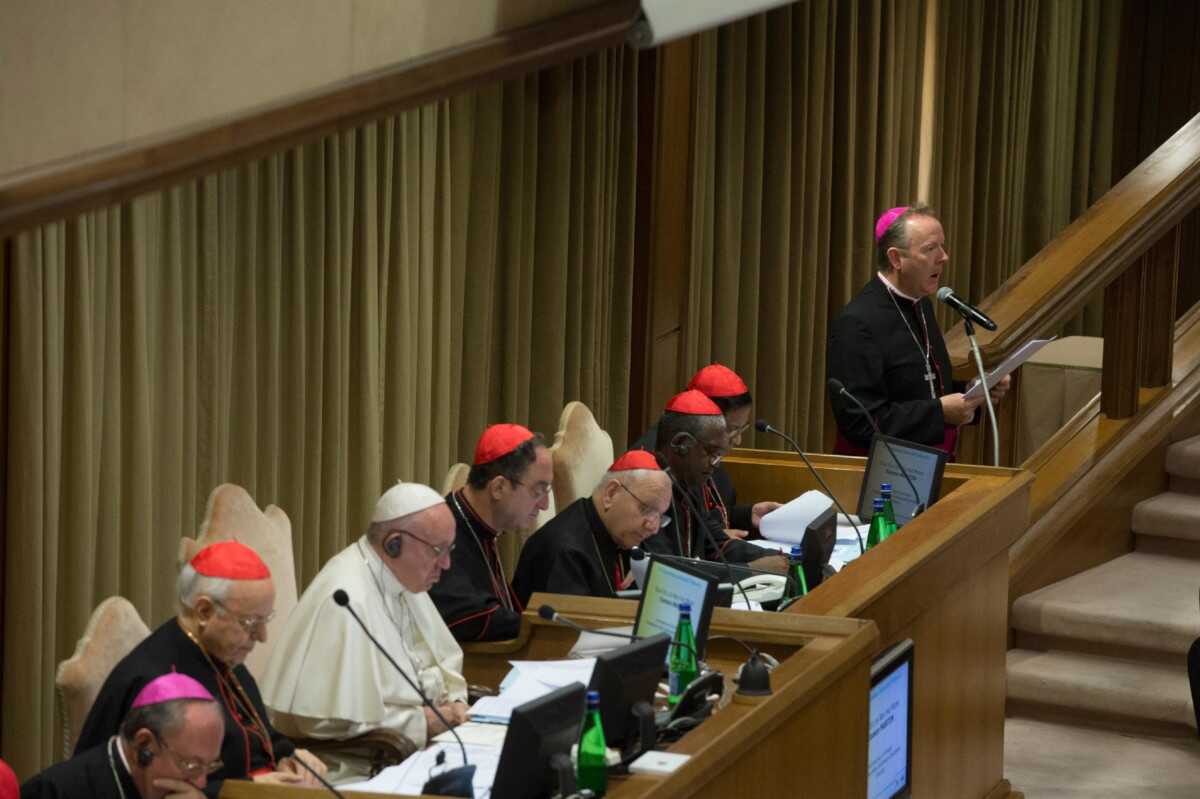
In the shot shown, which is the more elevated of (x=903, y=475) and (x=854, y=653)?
(x=903, y=475)

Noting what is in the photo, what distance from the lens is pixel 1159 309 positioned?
697 centimetres

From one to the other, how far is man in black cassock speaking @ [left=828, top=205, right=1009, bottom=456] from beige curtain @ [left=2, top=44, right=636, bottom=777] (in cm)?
105

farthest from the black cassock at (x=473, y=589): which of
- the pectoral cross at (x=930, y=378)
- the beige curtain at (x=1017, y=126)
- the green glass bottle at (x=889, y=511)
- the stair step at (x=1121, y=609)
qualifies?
the beige curtain at (x=1017, y=126)

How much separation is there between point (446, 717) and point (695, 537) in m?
1.76

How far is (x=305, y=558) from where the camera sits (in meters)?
5.84

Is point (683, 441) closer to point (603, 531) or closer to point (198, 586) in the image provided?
point (603, 531)

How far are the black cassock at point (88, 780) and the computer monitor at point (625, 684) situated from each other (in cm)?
80

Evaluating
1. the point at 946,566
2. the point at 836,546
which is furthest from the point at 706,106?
the point at 946,566

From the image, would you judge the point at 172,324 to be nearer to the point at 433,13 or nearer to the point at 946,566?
the point at 433,13

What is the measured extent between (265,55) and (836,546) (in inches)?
88.3

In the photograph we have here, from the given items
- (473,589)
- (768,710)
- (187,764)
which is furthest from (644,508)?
(187,764)

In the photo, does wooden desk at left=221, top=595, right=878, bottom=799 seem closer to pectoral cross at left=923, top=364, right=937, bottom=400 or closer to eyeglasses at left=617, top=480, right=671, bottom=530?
eyeglasses at left=617, top=480, right=671, bottom=530

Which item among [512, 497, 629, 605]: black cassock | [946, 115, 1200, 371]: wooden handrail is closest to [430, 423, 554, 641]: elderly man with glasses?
[512, 497, 629, 605]: black cassock

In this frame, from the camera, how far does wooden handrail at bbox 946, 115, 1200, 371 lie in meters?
6.48
